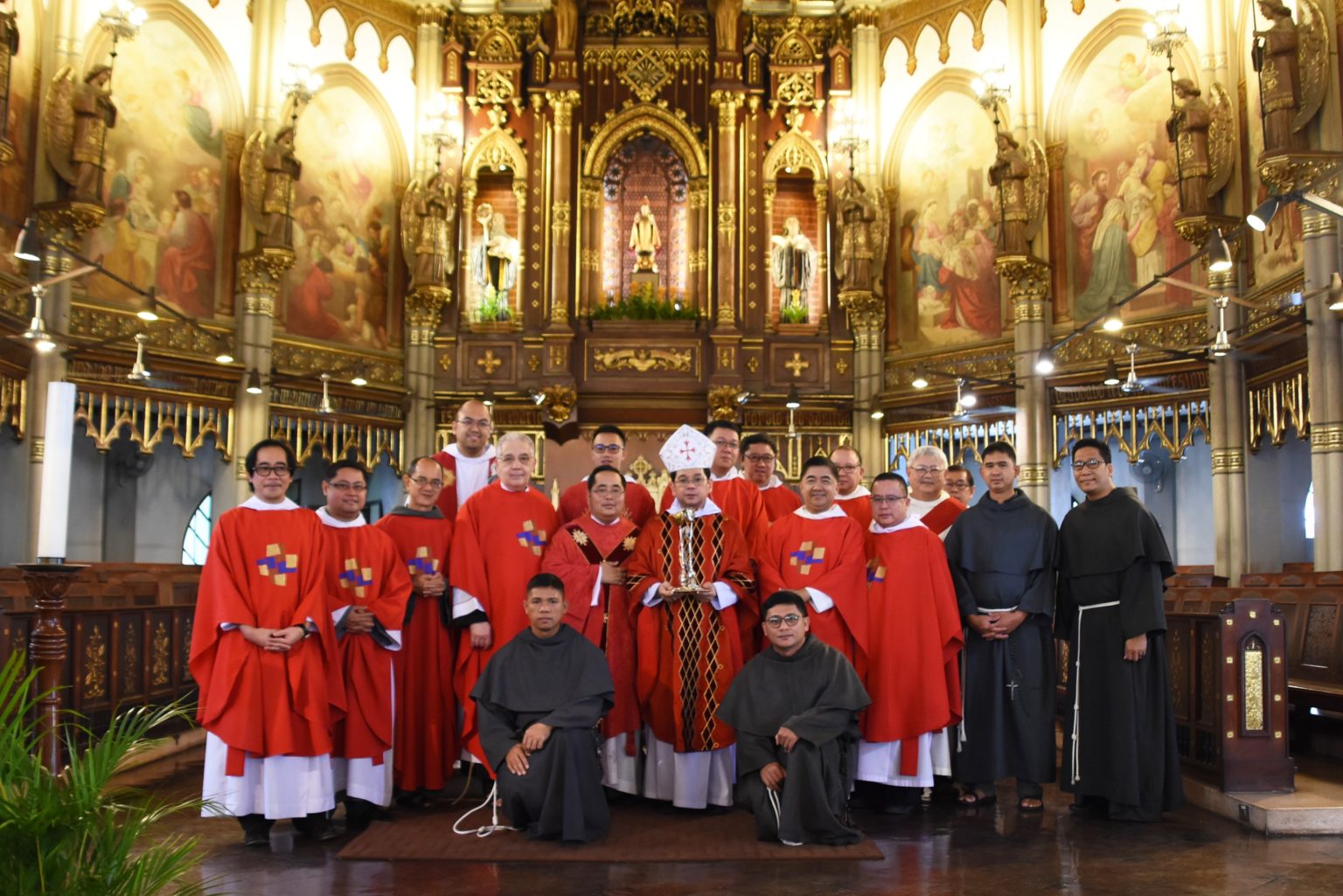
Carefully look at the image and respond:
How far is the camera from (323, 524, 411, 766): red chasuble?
623 cm

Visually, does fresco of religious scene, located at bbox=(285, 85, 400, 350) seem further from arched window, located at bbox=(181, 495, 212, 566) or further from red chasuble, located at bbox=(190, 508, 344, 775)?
red chasuble, located at bbox=(190, 508, 344, 775)

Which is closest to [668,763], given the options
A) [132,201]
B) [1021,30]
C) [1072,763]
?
[1072,763]

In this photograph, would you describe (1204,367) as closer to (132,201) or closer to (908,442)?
(908,442)

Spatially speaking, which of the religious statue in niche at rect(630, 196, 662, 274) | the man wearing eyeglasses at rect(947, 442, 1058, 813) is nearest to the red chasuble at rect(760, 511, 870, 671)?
the man wearing eyeglasses at rect(947, 442, 1058, 813)

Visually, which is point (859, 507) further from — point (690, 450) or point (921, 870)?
point (921, 870)

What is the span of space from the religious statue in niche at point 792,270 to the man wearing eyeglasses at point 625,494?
32.8 ft

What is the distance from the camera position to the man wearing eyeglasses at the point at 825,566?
6.77 metres

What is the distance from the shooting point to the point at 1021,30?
1590 centimetres

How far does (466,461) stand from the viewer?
7895mm

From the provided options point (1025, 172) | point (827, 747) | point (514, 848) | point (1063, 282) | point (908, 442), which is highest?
point (1025, 172)

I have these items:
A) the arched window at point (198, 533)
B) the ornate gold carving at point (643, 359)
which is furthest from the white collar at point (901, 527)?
the arched window at point (198, 533)

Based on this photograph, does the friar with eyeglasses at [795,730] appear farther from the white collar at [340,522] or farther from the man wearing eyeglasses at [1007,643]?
the white collar at [340,522]

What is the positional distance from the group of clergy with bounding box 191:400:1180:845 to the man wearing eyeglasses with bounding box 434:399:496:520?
0.38 metres

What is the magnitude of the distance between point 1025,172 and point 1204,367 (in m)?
3.45
